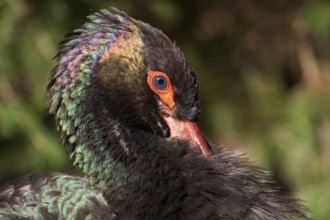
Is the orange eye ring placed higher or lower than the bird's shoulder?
higher

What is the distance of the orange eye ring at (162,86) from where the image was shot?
8.22ft

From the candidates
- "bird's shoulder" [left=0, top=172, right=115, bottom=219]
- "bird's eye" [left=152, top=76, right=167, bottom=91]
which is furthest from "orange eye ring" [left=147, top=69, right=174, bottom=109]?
"bird's shoulder" [left=0, top=172, right=115, bottom=219]

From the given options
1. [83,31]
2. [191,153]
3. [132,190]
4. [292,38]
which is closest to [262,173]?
[191,153]

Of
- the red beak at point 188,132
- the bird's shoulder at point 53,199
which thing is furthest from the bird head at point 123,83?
the bird's shoulder at point 53,199

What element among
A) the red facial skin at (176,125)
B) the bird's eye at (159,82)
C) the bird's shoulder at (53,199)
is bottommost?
the bird's shoulder at (53,199)

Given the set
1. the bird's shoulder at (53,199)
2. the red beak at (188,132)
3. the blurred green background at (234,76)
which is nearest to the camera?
the bird's shoulder at (53,199)

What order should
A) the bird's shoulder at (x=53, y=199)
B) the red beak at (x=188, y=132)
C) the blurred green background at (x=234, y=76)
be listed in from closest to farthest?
the bird's shoulder at (x=53, y=199) → the red beak at (x=188, y=132) → the blurred green background at (x=234, y=76)

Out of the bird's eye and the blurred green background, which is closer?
the bird's eye

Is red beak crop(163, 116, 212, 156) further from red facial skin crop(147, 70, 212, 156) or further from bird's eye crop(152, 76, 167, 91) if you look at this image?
bird's eye crop(152, 76, 167, 91)

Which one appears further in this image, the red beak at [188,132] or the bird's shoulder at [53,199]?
the red beak at [188,132]

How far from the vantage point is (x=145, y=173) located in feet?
7.91

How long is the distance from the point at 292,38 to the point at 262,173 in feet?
8.52

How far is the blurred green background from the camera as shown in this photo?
4.19 m

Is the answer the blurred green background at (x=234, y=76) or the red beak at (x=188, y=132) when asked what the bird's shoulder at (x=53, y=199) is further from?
the blurred green background at (x=234, y=76)
